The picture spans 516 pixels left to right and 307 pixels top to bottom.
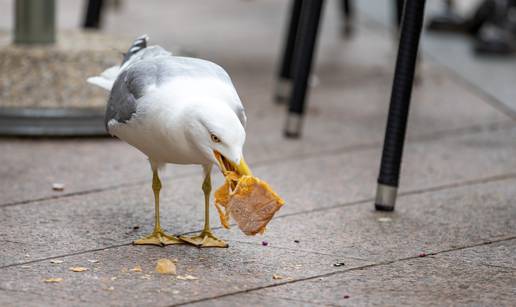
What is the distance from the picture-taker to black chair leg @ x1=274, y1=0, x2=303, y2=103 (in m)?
6.23

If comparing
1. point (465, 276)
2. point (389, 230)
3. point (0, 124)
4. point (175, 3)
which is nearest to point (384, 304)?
point (465, 276)

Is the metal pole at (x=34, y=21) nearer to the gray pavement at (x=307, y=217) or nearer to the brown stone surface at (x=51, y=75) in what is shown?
the brown stone surface at (x=51, y=75)

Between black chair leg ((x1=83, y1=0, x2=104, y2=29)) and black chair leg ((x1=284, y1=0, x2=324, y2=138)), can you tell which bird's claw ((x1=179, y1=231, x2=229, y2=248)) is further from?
black chair leg ((x1=83, y1=0, x2=104, y2=29))

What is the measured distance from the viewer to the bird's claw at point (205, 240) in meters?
3.68

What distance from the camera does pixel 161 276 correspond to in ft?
11.0

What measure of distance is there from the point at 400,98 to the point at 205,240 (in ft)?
3.36

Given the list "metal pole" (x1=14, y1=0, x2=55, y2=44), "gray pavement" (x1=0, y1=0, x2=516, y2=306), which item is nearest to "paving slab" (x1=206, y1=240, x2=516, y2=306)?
"gray pavement" (x1=0, y1=0, x2=516, y2=306)

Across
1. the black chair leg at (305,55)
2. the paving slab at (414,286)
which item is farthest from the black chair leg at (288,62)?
the paving slab at (414,286)

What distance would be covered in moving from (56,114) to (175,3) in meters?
5.62

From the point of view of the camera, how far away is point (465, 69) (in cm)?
755

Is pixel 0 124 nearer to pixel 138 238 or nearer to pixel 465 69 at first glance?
pixel 138 238

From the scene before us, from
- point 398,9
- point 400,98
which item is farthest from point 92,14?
point 400,98

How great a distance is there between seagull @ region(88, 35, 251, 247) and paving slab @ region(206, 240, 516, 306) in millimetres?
437

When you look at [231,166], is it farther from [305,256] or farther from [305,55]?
[305,55]
